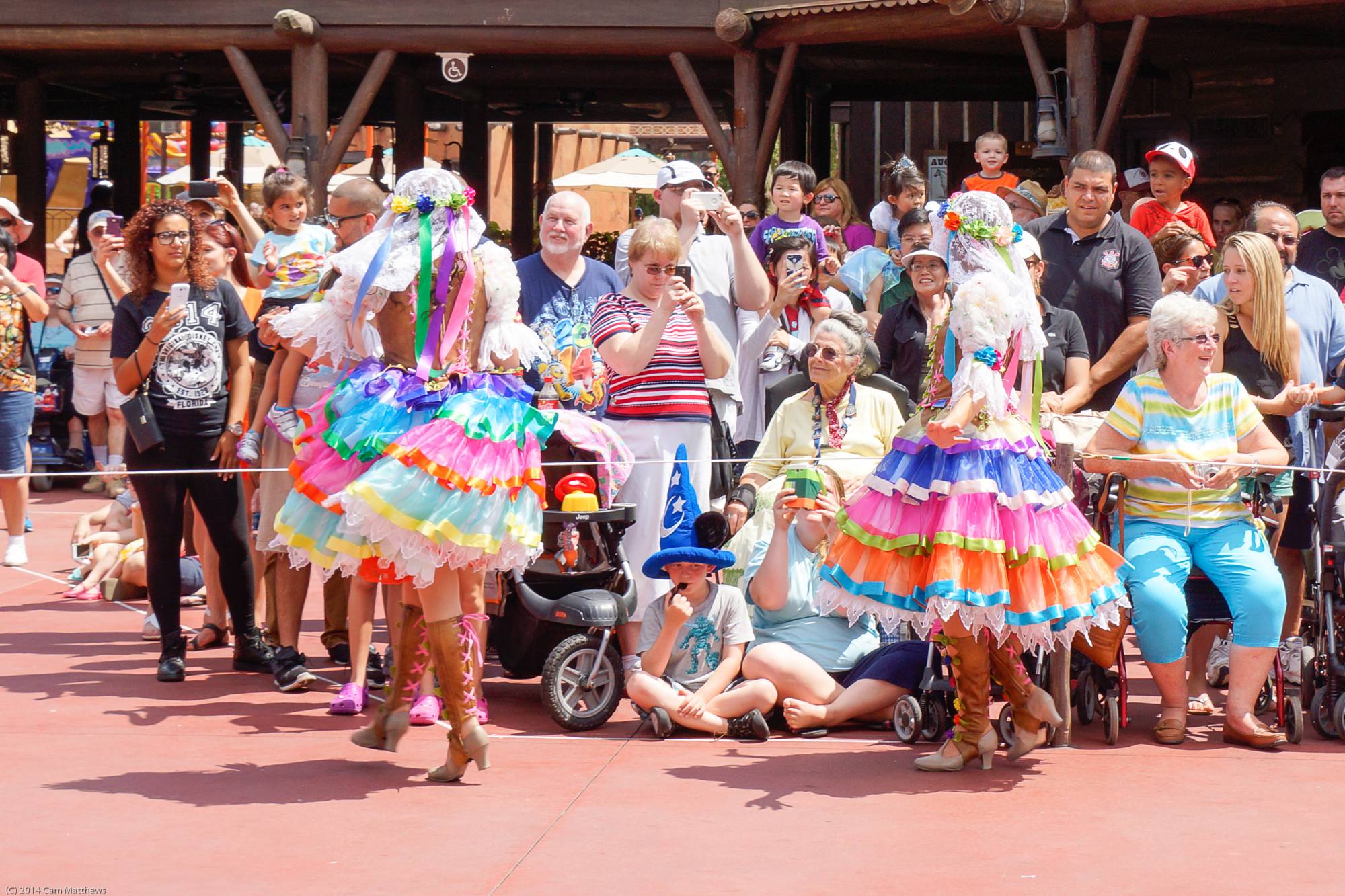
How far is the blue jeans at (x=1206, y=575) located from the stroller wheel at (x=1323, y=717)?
0.91ft

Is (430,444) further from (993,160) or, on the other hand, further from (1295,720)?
(993,160)

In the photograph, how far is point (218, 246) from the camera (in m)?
6.75

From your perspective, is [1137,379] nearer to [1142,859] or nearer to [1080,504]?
[1080,504]

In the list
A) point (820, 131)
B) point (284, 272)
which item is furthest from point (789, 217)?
point (820, 131)

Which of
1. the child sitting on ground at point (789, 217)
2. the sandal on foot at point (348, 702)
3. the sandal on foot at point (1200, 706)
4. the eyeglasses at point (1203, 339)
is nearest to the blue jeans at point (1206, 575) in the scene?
the sandal on foot at point (1200, 706)

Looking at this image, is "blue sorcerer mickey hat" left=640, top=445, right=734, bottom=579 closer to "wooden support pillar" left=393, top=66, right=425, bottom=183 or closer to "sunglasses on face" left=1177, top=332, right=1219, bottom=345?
"sunglasses on face" left=1177, top=332, right=1219, bottom=345

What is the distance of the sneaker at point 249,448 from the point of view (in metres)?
6.37

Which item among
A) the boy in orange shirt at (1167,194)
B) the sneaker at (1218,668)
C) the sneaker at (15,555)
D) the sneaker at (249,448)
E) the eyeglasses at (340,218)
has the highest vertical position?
the boy in orange shirt at (1167,194)

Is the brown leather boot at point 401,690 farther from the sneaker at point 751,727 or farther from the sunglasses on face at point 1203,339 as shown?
the sunglasses on face at point 1203,339

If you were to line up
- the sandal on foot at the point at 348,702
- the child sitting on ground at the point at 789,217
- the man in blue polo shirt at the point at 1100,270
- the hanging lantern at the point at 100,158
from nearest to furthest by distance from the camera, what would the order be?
1. the sandal on foot at the point at 348,702
2. the man in blue polo shirt at the point at 1100,270
3. the child sitting on ground at the point at 789,217
4. the hanging lantern at the point at 100,158

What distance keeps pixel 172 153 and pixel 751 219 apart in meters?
22.7

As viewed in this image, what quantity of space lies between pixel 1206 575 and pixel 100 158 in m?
21.0

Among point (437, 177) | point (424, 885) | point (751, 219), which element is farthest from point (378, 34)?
point (424, 885)

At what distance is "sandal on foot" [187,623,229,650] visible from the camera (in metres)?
7.14
